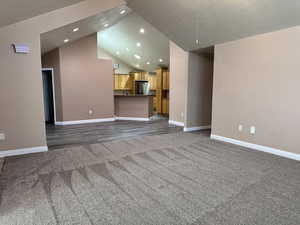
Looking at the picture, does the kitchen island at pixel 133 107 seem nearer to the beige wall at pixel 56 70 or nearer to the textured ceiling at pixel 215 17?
the beige wall at pixel 56 70

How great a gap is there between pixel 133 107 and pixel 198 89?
291 centimetres

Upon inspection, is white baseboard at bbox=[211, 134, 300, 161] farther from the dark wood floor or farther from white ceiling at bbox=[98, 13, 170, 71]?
white ceiling at bbox=[98, 13, 170, 71]

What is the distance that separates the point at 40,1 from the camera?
3229 mm

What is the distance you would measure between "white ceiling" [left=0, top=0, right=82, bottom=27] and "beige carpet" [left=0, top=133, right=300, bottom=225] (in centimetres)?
242

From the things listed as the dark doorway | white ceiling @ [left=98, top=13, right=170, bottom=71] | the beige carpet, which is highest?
white ceiling @ [left=98, top=13, right=170, bottom=71]

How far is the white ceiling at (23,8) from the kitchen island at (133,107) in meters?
4.22

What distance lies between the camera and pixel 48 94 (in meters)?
7.09

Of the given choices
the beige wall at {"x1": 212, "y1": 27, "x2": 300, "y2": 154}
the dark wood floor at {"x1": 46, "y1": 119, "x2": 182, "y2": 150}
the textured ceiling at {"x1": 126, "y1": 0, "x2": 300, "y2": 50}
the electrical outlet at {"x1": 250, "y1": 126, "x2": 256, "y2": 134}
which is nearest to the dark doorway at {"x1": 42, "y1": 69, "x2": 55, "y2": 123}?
the dark wood floor at {"x1": 46, "y1": 119, "x2": 182, "y2": 150}

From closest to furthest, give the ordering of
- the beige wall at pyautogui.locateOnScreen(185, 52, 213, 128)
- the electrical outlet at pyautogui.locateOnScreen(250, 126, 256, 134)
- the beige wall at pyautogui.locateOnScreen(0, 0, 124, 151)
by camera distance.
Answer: the beige wall at pyautogui.locateOnScreen(0, 0, 124, 151), the electrical outlet at pyautogui.locateOnScreen(250, 126, 256, 134), the beige wall at pyautogui.locateOnScreen(185, 52, 213, 128)

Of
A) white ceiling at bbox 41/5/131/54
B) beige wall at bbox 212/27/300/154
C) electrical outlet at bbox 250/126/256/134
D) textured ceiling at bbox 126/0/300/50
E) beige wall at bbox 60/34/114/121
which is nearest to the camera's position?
textured ceiling at bbox 126/0/300/50

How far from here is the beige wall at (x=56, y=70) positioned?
21.4 ft

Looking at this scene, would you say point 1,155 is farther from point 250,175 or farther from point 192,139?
point 250,175

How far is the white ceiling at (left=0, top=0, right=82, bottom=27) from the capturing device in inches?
113

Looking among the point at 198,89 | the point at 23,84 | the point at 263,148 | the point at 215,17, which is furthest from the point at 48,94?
the point at 263,148
